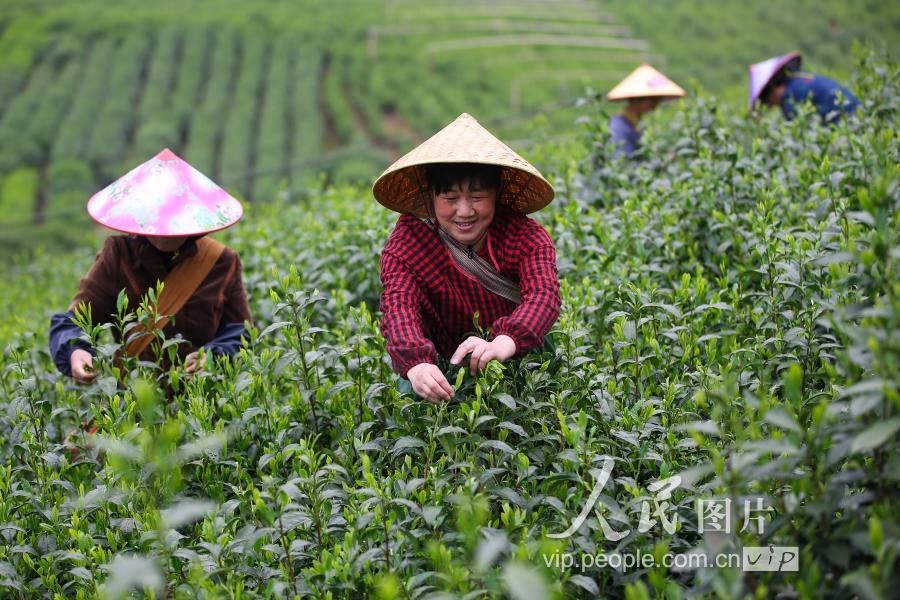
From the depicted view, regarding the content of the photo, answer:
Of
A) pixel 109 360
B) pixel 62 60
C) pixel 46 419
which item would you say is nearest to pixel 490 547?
pixel 109 360

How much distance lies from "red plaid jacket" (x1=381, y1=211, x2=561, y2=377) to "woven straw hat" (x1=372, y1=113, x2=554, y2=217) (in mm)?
72

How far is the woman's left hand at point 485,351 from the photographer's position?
2109 millimetres

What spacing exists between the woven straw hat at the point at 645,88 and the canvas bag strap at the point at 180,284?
107 inches

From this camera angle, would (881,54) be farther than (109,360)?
Yes

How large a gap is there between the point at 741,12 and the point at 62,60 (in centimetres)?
2110

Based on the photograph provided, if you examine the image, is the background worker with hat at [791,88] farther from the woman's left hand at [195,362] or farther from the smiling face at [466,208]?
the woman's left hand at [195,362]

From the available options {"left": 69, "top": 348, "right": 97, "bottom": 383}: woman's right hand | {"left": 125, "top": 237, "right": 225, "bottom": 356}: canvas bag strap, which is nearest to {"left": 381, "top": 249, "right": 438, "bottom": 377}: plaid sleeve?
{"left": 125, "top": 237, "right": 225, "bottom": 356}: canvas bag strap

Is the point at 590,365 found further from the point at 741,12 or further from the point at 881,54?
the point at 741,12

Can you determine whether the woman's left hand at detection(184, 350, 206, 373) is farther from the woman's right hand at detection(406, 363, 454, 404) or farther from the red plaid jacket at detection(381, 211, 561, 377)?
the woman's right hand at detection(406, 363, 454, 404)

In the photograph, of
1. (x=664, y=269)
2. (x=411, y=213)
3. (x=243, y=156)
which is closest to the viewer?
(x=411, y=213)

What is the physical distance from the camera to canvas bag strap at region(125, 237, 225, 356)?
291 cm

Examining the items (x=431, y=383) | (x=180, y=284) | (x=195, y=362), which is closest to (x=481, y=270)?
(x=431, y=383)

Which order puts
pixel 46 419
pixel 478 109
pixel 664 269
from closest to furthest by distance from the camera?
1. pixel 46 419
2. pixel 664 269
3. pixel 478 109

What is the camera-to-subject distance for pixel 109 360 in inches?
98.6
